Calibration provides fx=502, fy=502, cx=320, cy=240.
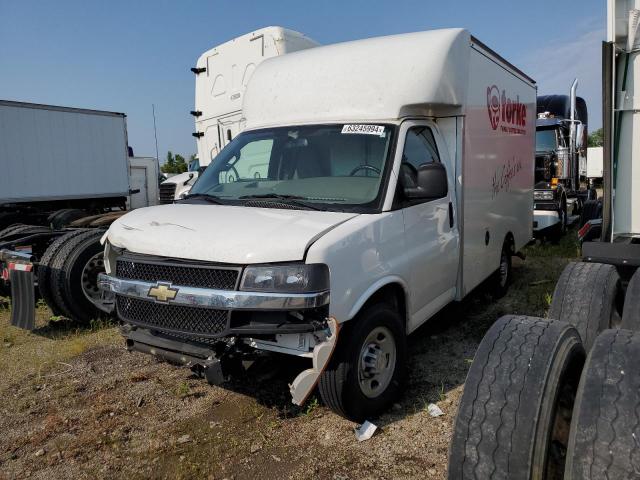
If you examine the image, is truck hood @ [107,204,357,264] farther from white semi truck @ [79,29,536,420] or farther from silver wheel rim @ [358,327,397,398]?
silver wheel rim @ [358,327,397,398]

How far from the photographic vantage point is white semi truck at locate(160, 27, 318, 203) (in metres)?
8.07

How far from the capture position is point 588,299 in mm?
3475

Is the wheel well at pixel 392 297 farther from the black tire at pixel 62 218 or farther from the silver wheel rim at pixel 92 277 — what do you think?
the black tire at pixel 62 218

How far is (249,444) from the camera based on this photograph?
3361mm

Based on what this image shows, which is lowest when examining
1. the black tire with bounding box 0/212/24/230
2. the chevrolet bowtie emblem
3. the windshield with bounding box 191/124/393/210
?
the chevrolet bowtie emblem

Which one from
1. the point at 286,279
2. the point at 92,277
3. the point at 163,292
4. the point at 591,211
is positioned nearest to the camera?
the point at 286,279

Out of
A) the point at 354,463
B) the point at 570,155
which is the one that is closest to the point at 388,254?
the point at 354,463

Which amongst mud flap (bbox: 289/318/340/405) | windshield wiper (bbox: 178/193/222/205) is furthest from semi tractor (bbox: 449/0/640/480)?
windshield wiper (bbox: 178/193/222/205)

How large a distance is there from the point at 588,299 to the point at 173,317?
9.26ft

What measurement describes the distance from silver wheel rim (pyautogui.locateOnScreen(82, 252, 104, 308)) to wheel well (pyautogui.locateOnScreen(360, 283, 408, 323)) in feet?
11.6

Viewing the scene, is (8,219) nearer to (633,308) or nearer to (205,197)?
(205,197)

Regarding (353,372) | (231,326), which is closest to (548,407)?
(353,372)

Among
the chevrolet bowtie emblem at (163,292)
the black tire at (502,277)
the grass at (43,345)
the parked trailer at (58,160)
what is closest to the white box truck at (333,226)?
the chevrolet bowtie emblem at (163,292)

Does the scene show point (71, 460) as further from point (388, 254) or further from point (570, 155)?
point (570, 155)
